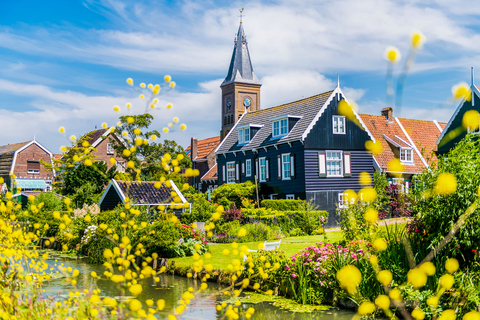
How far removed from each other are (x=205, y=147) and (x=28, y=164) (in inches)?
951

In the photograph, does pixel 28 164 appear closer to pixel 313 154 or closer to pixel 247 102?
pixel 247 102

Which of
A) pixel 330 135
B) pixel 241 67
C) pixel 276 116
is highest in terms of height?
pixel 241 67

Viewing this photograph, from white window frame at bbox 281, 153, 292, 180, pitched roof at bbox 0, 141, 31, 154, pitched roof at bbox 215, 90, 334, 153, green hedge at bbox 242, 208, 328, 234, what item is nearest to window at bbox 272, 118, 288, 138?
pitched roof at bbox 215, 90, 334, 153

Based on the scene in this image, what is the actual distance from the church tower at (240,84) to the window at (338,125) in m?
50.6

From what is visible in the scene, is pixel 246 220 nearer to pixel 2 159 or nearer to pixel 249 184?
pixel 249 184

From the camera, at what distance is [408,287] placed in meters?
8.85

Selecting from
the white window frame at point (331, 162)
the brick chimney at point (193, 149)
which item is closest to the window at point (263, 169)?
the white window frame at point (331, 162)

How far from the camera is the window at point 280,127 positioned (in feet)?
105

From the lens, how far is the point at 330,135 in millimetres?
30719

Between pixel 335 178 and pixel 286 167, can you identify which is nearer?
pixel 335 178

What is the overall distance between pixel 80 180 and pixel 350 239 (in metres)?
33.3

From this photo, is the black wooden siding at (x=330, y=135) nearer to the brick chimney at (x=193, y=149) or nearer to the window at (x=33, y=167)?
the brick chimney at (x=193, y=149)

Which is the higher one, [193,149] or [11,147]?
[11,147]

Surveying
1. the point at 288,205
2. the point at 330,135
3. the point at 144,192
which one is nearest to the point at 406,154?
the point at 330,135
